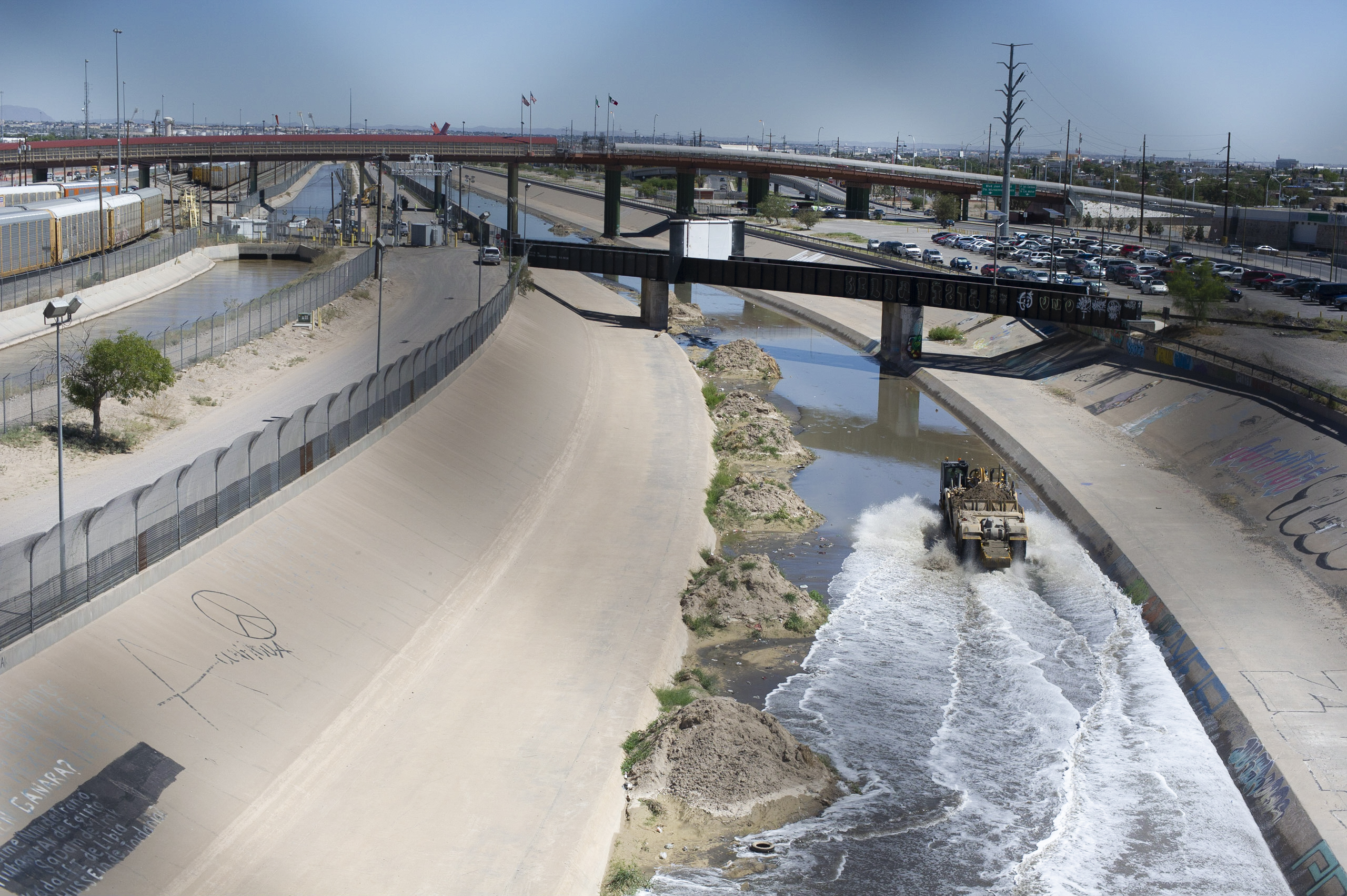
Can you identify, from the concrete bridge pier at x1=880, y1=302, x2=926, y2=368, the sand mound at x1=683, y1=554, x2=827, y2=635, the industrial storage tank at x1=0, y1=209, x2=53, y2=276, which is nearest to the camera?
the sand mound at x1=683, y1=554, x2=827, y2=635

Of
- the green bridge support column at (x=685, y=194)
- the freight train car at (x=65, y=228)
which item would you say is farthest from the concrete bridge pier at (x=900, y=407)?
the green bridge support column at (x=685, y=194)

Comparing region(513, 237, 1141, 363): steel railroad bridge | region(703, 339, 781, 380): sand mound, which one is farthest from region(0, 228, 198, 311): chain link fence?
region(703, 339, 781, 380): sand mound

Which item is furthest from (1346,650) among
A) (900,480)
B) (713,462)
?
(713,462)

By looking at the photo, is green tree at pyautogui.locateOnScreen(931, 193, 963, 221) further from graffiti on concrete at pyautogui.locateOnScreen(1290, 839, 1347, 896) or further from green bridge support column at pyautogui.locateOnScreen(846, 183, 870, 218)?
graffiti on concrete at pyautogui.locateOnScreen(1290, 839, 1347, 896)

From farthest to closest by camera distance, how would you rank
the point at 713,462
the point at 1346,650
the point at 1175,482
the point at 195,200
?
the point at 195,200 → the point at 713,462 → the point at 1175,482 → the point at 1346,650

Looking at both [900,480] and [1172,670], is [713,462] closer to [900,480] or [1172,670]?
[900,480]

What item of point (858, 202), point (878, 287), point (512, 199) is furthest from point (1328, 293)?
Result: point (858, 202)

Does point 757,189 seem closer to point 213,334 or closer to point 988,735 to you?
point 213,334
